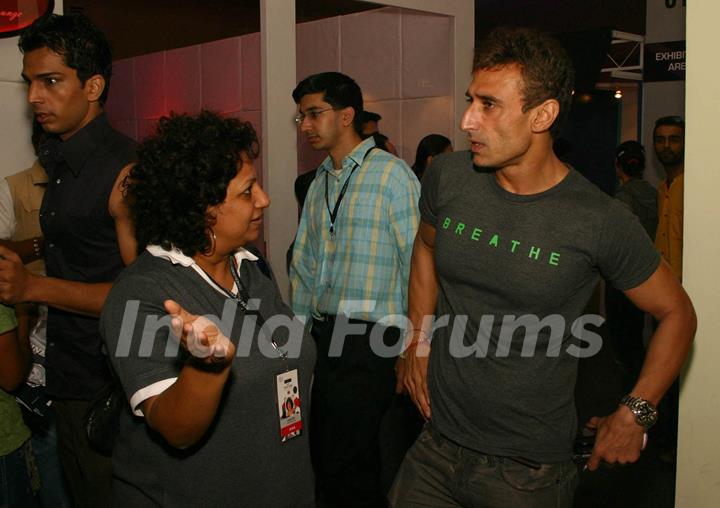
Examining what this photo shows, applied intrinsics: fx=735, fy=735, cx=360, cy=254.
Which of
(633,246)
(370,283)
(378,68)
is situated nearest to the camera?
(633,246)

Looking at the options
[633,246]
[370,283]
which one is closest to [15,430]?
[370,283]

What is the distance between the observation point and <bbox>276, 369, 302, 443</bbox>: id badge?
1770mm

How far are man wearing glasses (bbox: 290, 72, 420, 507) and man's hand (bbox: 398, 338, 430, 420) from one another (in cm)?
101

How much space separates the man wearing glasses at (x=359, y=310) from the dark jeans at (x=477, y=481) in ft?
3.69

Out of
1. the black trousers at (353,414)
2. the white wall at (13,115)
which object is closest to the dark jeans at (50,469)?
the white wall at (13,115)

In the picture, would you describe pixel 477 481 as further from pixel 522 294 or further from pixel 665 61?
pixel 665 61

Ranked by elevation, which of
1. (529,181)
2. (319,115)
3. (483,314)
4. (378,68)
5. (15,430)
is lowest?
(15,430)

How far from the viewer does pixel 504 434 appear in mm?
2053

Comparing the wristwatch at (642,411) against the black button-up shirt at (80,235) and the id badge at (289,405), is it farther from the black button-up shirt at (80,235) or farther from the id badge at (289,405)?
the black button-up shirt at (80,235)

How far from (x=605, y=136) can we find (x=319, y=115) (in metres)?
9.83

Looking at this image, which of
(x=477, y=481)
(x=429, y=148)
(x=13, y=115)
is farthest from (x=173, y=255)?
(x=429, y=148)

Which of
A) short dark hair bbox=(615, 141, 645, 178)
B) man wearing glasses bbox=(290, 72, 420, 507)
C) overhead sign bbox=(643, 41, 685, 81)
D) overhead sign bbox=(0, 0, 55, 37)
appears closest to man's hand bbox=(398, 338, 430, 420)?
man wearing glasses bbox=(290, 72, 420, 507)

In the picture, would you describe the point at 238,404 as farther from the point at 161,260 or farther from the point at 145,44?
the point at 145,44

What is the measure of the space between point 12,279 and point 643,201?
16.9 ft
